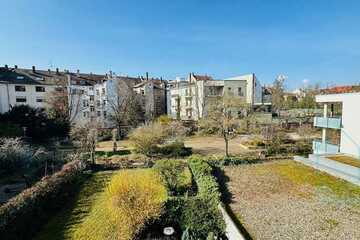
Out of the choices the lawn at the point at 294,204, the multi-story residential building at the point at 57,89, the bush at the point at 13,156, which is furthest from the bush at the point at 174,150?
the multi-story residential building at the point at 57,89

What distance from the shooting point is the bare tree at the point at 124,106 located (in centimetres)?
4566

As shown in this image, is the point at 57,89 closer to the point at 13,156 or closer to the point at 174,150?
the point at 13,156

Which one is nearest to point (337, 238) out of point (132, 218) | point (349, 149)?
point (132, 218)

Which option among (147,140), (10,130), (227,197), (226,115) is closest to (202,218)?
(227,197)

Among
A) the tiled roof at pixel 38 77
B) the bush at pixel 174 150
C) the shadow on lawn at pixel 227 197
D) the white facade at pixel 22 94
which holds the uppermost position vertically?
the tiled roof at pixel 38 77

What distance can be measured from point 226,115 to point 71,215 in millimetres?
21435

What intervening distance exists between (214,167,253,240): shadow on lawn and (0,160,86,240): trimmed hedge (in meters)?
9.34

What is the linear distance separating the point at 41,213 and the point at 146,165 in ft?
38.0

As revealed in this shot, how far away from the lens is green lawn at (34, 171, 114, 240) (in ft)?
35.9

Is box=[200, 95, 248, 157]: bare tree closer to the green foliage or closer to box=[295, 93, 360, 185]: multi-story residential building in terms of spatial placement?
box=[295, 93, 360, 185]: multi-story residential building

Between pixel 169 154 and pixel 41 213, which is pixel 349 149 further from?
pixel 41 213

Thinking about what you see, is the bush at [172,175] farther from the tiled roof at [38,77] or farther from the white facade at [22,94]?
the tiled roof at [38,77]

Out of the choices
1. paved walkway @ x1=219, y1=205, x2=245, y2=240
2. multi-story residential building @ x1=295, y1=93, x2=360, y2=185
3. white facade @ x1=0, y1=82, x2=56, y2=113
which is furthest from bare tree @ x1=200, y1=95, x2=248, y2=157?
white facade @ x1=0, y1=82, x2=56, y2=113

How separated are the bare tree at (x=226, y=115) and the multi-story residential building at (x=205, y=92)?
12702 millimetres
